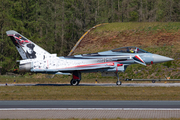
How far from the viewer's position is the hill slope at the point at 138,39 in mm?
39500

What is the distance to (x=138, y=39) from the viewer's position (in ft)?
173

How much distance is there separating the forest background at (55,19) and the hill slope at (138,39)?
11006 mm

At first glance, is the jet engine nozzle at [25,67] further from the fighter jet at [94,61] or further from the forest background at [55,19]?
the forest background at [55,19]

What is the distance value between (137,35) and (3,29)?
96.3ft

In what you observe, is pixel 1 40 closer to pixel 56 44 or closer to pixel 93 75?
pixel 56 44

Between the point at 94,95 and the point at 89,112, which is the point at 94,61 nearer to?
the point at 94,95

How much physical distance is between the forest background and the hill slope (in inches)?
433

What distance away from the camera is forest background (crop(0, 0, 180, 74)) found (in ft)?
194

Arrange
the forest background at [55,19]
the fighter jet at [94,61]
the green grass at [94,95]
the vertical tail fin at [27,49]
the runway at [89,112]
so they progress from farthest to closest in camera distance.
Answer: the forest background at [55,19] < the vertical tail fin at [27,49] < the fighter jet at [94,61] < the green grass at [94,95] < the runway at [89,112]

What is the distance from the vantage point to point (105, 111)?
1188cm

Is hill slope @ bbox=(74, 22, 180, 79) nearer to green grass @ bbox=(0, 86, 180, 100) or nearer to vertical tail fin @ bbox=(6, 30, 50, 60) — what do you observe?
vertical tail fin @ bbox=(6, 30, 50, 60)

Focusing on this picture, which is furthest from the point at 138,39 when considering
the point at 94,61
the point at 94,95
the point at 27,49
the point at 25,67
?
the point at 94,95

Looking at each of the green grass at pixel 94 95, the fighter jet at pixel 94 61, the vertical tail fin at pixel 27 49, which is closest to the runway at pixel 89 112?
the green grass at pixel 94 95

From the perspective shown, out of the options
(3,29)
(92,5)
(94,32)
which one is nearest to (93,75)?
(94,32)
